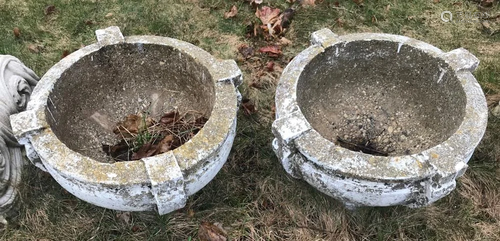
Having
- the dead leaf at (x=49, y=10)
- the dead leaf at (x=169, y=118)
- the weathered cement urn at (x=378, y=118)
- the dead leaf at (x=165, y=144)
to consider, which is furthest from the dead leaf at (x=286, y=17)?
the dead leaf at (x=49, y=10)

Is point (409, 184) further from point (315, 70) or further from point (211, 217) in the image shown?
point (211, 217)

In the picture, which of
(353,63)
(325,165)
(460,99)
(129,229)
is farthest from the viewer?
(353,63)

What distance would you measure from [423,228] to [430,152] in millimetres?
906

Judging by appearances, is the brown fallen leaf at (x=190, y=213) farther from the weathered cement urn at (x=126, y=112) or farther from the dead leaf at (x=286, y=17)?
the dead leaf at (x=286, y=17)

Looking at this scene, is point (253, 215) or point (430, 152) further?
point (253, 215)

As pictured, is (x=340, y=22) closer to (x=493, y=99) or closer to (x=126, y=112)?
(x=493, y=99)

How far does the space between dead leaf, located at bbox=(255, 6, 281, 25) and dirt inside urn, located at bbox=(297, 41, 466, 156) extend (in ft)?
4.79

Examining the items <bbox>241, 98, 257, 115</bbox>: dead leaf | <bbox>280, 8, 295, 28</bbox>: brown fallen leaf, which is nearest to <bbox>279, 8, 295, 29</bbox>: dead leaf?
<bbox>280, 8, 295, 28</bbox>: brown fallen leaf

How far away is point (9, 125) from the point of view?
3.19 metres

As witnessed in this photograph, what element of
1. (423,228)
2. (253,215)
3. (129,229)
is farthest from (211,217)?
(423,228)

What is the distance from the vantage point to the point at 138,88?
12.1 ft

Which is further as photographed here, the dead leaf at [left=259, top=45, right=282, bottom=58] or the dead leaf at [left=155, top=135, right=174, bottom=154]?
the dead leaf at [left=259, top=45, right=282, bottom=58]

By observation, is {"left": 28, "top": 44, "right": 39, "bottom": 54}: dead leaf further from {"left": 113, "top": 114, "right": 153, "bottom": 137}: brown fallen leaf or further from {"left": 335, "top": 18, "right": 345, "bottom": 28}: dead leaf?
{"left": 335, "top": 18, "right": 345, "bottom": 28}: dead leaf

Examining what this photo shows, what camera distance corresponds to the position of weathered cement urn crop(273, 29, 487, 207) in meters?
2.65
